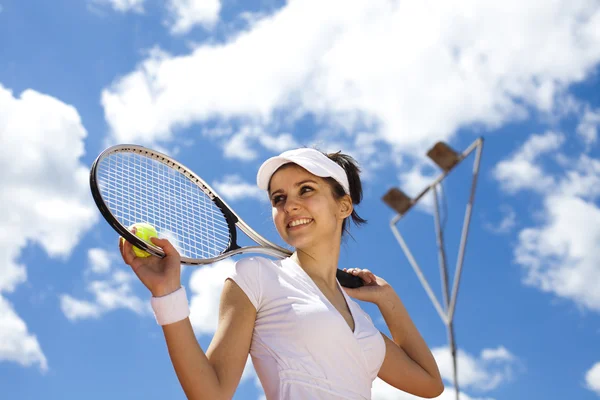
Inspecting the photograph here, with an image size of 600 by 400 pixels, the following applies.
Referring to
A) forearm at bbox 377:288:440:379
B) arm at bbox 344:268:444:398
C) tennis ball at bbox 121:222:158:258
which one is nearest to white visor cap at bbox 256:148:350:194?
tennis ball at bbox 121:222:158:258

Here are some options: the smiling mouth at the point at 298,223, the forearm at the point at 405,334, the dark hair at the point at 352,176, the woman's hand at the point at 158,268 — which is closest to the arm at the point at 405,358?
the forearm at the point at 405,334

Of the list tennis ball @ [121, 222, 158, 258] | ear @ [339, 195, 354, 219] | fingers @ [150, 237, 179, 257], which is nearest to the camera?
fingers @ [150, 237, 179, 257]

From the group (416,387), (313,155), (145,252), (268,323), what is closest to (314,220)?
(313,155)

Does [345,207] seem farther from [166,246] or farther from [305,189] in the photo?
[166,246]

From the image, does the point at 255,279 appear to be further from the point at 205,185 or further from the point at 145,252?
the point at 205,185

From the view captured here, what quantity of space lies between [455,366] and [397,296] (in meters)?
5.90

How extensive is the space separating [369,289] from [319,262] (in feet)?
1.90

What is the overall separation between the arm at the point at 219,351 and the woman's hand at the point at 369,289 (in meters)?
0.88

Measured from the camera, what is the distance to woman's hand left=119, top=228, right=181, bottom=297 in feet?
7.70

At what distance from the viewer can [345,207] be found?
3215mm

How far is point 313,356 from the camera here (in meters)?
2.53

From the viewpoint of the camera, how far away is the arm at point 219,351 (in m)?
2.31

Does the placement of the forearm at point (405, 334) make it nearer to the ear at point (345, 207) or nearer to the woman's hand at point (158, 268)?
the ear at point (345, 207)

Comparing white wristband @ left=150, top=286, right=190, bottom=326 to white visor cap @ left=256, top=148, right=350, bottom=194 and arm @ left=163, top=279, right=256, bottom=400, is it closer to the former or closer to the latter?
arm @ left=163, top=279, right=256, bottom=400
